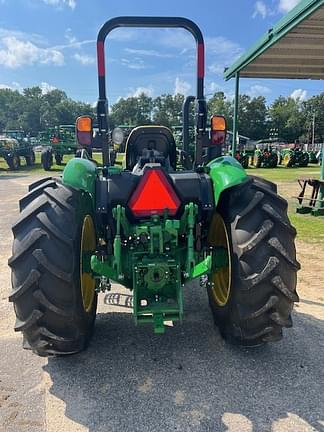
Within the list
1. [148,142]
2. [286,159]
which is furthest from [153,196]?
[286,159]

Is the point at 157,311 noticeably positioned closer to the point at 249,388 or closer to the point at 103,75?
the point at 249,388

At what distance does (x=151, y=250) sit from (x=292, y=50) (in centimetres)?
693

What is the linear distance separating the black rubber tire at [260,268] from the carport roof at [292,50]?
378 centimetres

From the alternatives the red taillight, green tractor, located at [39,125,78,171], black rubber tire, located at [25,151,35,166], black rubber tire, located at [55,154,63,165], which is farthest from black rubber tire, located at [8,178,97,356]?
black rubber tire, located at [25,151,35,166]

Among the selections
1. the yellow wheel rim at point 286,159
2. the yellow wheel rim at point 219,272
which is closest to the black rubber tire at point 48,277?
the yellow wheel rim at point 219,272

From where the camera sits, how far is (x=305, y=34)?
691 centimetres

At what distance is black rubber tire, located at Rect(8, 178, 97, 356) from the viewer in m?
2.62

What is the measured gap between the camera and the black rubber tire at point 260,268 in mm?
2744

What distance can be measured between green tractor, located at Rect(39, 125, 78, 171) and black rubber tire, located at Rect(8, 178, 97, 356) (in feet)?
60.3

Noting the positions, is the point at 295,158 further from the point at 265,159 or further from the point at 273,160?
the point at 265,159

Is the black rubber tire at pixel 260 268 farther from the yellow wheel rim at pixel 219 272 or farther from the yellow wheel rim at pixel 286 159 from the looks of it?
the yellow wheel rim at pixel 286 159

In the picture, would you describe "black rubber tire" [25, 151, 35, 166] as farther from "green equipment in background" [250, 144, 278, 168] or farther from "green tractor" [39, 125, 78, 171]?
"green equipment in background" [250, 144, 278, 168]

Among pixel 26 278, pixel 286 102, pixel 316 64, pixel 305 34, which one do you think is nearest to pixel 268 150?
pixel 316 64

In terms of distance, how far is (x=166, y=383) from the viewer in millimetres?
2777
